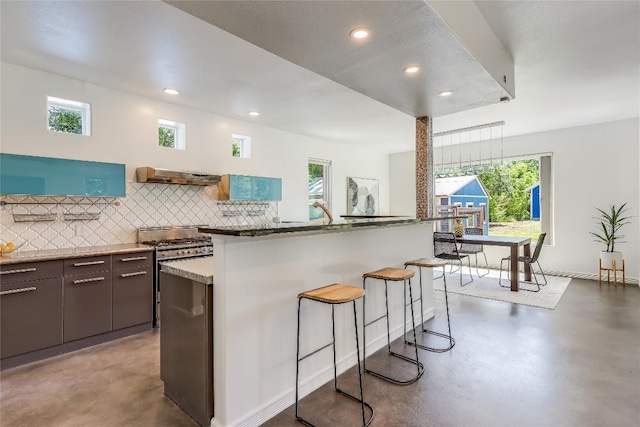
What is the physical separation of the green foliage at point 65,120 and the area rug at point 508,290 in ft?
17.2

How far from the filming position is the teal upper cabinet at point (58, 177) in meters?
2.98

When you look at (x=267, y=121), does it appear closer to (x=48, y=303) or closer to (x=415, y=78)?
(x=415, y=78)

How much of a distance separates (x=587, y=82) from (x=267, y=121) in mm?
4158

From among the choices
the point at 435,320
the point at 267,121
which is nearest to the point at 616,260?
the point at 435,320

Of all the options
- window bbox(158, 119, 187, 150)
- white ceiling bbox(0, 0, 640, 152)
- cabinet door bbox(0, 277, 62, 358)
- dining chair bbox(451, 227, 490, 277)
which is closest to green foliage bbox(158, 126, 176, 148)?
window bbox(158, 119, 187, 150)

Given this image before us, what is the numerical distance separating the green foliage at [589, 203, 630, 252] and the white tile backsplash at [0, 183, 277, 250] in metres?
5.70

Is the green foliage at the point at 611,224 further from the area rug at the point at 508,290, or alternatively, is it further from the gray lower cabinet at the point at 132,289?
the gray lower cabinet at the point at 132,289

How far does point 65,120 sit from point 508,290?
20.3 feet

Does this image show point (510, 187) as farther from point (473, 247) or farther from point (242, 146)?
point (242, 146)

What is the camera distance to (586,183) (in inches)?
231

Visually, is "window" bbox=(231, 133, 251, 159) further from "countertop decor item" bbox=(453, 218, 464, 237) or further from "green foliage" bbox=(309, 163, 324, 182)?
"countertop decor item" bbox=(453, 218, 464, 237)

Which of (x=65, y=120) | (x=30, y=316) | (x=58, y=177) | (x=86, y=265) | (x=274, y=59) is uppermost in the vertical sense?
(x=274, y=59)

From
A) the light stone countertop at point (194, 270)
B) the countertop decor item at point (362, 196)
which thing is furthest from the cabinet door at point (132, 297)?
the countertop decor item at point (362, 196)

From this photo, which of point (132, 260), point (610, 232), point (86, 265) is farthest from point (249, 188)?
point (610, 232)
